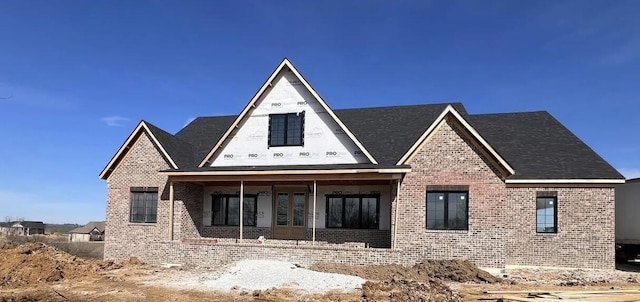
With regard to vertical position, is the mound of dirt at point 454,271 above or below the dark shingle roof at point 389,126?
below

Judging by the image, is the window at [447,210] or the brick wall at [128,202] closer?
the window at [447,210]

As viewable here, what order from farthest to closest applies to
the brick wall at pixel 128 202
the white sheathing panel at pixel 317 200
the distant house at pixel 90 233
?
the distant house at pixel 90 233
the brick wall at pixel 128 202
the white sheathing panel at pixel 317 200

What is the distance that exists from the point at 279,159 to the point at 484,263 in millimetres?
9251

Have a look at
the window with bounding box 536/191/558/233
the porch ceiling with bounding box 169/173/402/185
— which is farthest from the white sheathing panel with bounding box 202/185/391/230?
the window with bounding box 536/191/558/233

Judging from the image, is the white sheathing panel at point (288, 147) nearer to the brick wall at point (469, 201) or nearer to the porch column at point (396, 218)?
the porch column at point (396, 218)

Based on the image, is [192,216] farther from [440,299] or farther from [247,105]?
[440,299]

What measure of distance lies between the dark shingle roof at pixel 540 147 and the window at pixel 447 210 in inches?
117

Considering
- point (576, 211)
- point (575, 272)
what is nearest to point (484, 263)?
point (575, 272)

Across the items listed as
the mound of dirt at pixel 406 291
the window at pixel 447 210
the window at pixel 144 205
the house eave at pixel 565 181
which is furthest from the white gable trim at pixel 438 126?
the window at pixel 144 205

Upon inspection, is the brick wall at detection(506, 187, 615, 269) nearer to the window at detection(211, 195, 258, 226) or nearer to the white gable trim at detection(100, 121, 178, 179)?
the window at detection(211, 195, 258, 226)

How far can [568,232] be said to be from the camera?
1947cm

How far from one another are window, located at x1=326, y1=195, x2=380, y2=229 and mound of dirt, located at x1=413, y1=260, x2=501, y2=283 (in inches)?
155

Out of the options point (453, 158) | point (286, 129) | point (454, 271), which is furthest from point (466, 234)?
point (286, 129)

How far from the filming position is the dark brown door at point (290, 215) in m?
22.5
